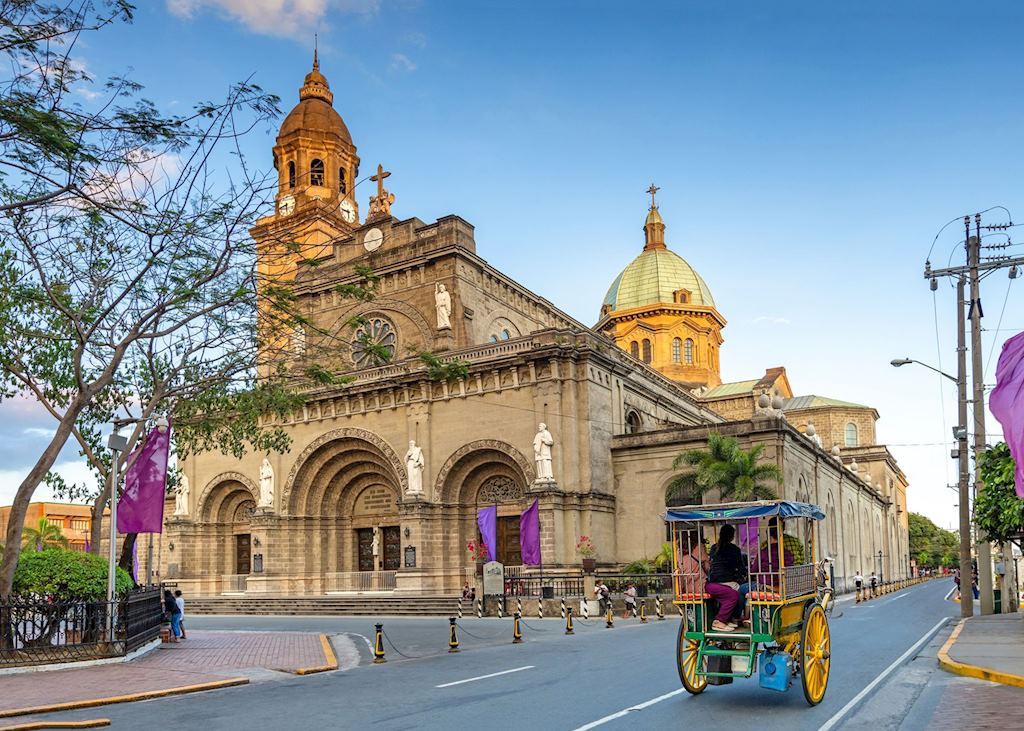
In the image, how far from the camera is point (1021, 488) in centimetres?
1359

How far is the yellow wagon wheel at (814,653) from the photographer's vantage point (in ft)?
36.0

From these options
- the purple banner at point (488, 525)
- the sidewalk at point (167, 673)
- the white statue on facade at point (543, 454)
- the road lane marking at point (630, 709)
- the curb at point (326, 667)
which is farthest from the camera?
the purple banner at point (488, 525)

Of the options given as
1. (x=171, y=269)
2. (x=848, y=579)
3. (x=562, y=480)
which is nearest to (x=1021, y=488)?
(x=171, y=269)

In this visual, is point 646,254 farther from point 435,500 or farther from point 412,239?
point 435,500

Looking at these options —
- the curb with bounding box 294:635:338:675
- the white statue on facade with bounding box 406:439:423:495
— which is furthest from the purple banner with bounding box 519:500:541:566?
the curb with bounding box 294:635:338:675

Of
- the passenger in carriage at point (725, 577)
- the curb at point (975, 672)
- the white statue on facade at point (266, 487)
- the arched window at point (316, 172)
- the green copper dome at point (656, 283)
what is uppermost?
the arched window at point (316, 172)

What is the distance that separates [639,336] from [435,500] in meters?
36.6

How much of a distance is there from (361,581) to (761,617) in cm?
3562

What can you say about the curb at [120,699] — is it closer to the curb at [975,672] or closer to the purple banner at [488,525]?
the curb at [975,672]

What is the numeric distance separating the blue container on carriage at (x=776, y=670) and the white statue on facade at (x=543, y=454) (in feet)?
88.5

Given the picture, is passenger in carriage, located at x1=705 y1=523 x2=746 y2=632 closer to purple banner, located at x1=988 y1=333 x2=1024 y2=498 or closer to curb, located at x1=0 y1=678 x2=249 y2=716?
purple banner, located at x1=988 y1=333 x2=1024 y2=498

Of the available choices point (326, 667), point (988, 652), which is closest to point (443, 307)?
point (326, 667)

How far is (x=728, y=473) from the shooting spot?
119 ft

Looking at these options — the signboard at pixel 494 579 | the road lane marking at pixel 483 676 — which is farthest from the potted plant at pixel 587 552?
the road lane marking at pixel 483 676
